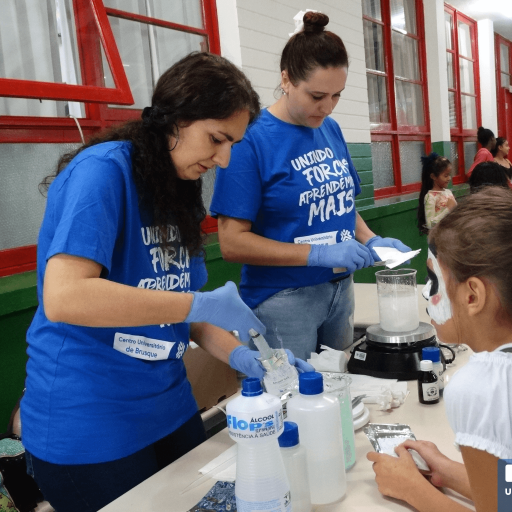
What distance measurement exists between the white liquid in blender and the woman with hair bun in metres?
0.17

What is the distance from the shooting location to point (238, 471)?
2.65 ft

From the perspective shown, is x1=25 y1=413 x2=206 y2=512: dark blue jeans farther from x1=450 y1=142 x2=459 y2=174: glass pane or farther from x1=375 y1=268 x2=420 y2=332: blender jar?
x1=450 y1=142 x2=459 y2=174: glass pane

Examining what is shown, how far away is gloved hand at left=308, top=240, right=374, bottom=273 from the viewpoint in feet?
5.34

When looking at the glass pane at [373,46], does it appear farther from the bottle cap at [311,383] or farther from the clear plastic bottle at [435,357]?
the bottle cap at [311,383]

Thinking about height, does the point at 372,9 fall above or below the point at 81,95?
above

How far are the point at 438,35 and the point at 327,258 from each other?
5.42 meters

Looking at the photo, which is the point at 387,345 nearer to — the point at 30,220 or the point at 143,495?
the point at 143,495

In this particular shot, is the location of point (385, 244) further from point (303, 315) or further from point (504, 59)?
point (504, 59)

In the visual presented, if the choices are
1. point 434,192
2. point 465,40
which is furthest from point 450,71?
point 434,192

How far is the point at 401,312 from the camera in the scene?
1.57 meters

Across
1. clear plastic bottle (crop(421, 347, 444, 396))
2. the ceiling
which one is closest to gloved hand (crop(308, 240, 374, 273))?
clear plastic bottle (crop(421, 347, 444, 396))

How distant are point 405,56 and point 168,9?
12.3 feet

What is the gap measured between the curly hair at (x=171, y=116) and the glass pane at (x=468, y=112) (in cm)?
719

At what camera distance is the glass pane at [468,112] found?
7.60m
